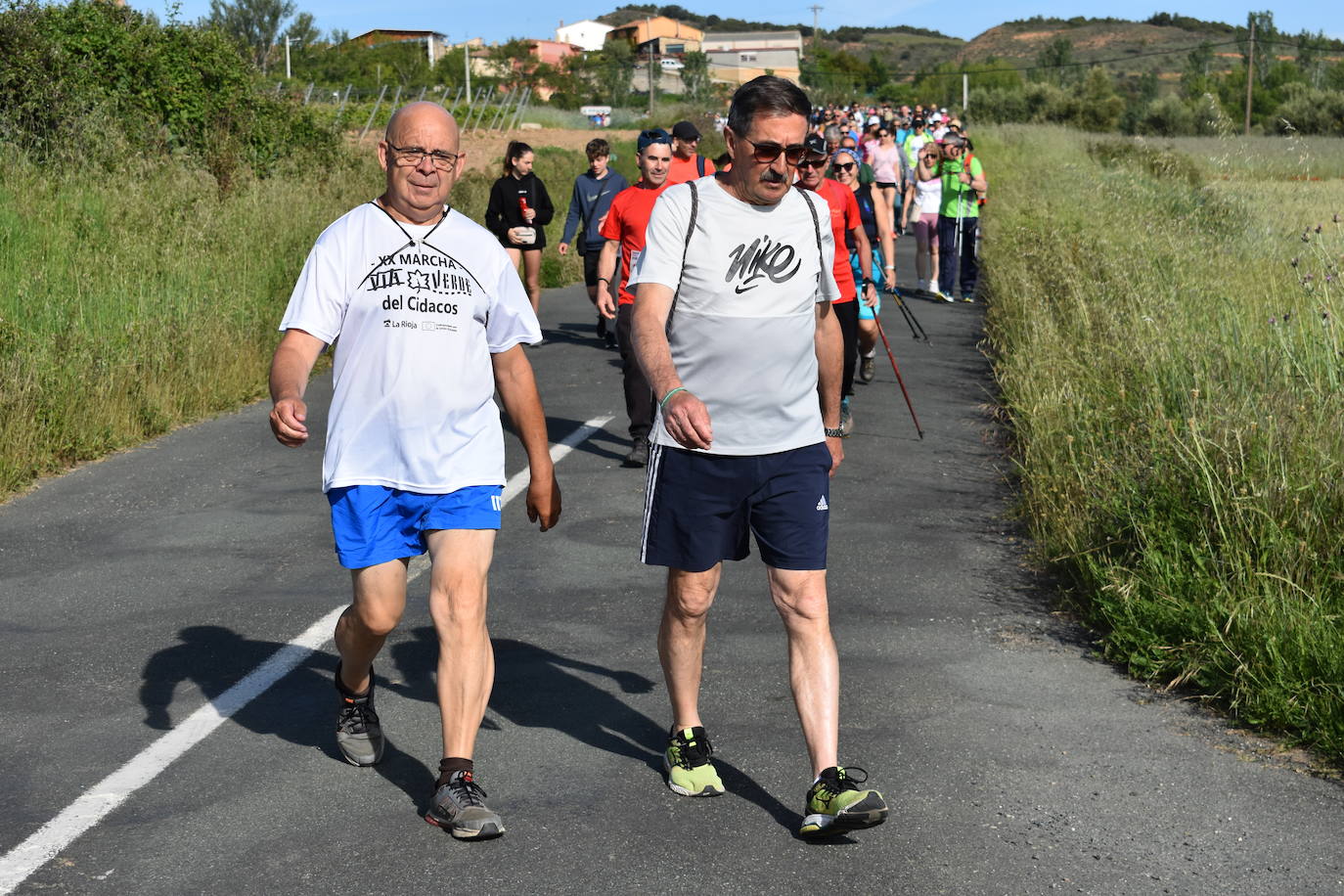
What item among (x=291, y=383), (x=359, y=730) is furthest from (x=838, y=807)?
(x=291, y=383)

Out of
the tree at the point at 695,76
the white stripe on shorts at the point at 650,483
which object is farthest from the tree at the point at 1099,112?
the white stripe on shorts at the point at 650,483

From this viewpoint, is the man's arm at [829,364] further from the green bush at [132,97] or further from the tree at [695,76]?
the tree at [695,76]

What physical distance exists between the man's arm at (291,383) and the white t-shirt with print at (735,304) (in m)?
0.93

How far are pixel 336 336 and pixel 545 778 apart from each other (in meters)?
1.48

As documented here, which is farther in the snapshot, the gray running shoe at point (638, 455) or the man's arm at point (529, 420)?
the gray running shoe at point (638, 455)

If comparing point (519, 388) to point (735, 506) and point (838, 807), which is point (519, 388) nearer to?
point (735, 506)

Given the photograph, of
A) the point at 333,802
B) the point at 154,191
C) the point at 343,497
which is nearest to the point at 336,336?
the point at 343,497

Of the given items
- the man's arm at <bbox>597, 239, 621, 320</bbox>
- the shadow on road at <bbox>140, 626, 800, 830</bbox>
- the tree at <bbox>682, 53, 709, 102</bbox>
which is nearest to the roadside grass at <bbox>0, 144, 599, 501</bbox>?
the man's arm at <bbox>597, 239, 621, 320</bbox>

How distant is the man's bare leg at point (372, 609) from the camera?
4.45 meters

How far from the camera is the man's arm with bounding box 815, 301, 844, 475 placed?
15.2ft

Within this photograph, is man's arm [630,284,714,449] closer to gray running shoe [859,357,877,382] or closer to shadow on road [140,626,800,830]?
shadow on road [140,626,800,830]

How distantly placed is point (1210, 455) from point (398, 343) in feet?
12.6

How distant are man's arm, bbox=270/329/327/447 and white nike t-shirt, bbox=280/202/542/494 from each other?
5 centimetres

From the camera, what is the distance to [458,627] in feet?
14.3
